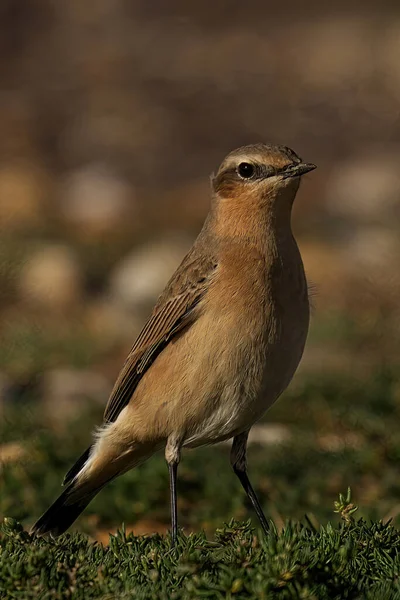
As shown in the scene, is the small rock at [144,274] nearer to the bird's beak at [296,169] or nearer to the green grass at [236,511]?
the green grass at [236,511]

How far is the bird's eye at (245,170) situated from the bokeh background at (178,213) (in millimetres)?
2028

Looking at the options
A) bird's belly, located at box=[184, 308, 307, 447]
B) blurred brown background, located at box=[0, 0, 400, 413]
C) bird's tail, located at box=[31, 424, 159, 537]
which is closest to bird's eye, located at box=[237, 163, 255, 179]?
bird's belly, located at box=[184, 308, 307, 447]

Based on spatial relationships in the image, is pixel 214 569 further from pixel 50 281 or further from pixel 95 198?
pixel 95 198

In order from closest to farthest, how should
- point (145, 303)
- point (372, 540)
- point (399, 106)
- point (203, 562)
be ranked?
point (203, 562)
point (372, 540)
point (145, 303)
point (399, 106)

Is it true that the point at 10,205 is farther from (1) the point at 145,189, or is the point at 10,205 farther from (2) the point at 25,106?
(2) the point at 25,106

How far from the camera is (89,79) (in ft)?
64.7

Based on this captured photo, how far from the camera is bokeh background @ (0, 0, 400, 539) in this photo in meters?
7.25

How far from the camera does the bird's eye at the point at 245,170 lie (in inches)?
223

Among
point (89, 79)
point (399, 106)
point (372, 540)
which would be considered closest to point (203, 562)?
point (372, 540)

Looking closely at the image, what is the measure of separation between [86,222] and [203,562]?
11009mm

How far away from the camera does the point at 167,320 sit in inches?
227

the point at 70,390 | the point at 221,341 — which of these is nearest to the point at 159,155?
the point at 70,390

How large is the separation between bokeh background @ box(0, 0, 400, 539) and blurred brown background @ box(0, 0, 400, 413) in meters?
0.03

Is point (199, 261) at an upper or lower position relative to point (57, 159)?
upper
